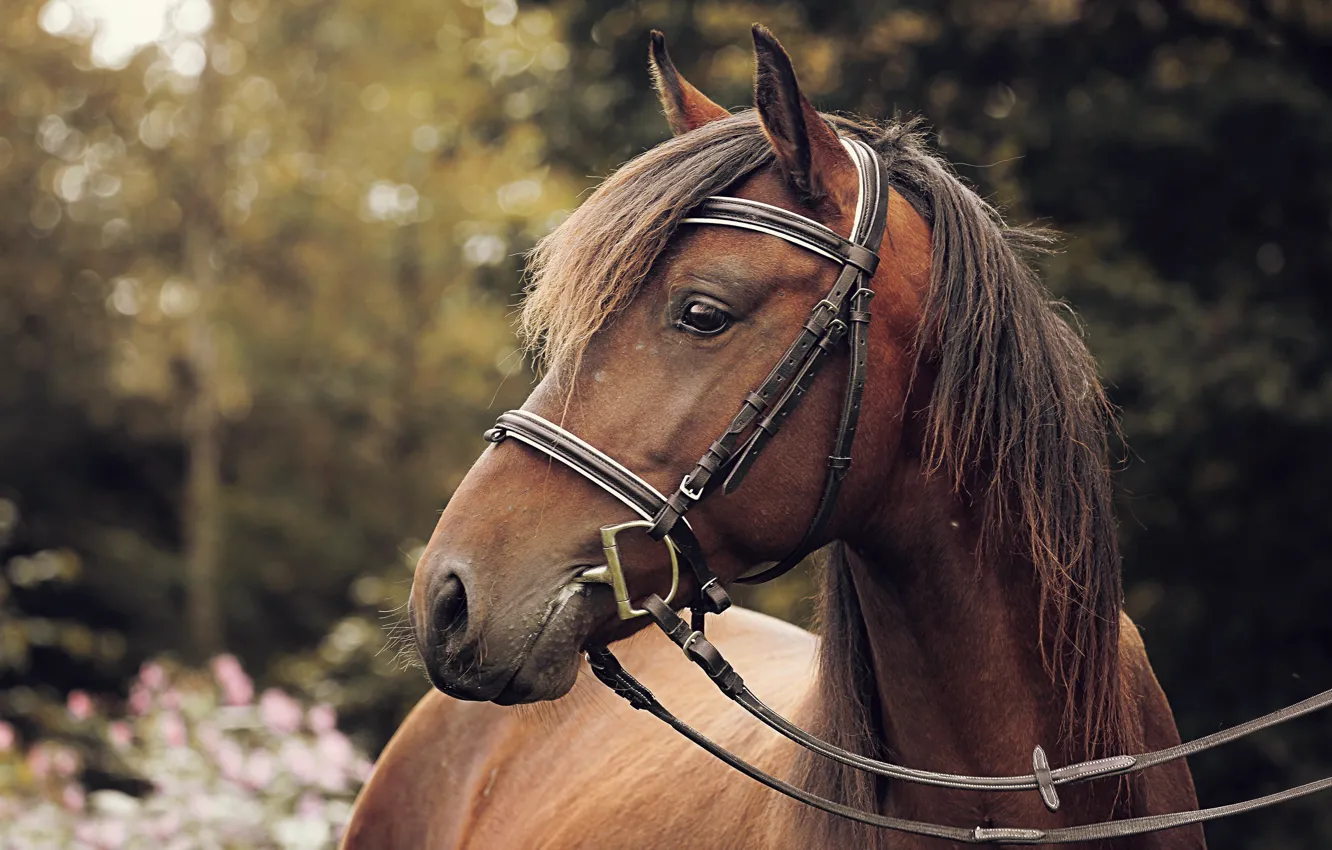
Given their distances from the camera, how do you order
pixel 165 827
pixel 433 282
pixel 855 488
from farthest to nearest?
pixel 433 282
pixel 165 827
pixel 855 488

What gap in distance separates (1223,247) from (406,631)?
655cm

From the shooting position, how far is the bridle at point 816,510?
75.8 inches

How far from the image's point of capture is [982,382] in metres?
2.02

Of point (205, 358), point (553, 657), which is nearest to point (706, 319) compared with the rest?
point (553, 657)

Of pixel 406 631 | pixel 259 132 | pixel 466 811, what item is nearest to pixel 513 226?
pixel 466 811

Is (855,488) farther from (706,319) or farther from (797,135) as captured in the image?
(797,135)

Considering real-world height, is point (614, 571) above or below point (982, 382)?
below

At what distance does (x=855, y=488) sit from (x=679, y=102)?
0.87m

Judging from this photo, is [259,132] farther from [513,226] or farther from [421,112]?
[513,226]

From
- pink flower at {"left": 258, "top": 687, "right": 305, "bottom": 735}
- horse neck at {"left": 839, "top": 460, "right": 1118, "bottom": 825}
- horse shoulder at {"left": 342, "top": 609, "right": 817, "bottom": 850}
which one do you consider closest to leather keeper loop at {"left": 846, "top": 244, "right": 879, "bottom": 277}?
horse neck at {"left": 839, "top": 460, "right": 1118, "bottom": 825}

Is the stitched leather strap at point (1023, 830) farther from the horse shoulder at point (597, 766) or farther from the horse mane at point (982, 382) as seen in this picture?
the horse shoulder at point (597, 766)

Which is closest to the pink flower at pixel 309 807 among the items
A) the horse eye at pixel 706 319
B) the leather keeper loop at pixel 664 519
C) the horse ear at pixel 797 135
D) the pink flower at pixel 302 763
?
the pink flower at pixel 302 763

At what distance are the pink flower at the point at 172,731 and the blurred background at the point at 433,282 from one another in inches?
69.4

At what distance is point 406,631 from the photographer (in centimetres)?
225
